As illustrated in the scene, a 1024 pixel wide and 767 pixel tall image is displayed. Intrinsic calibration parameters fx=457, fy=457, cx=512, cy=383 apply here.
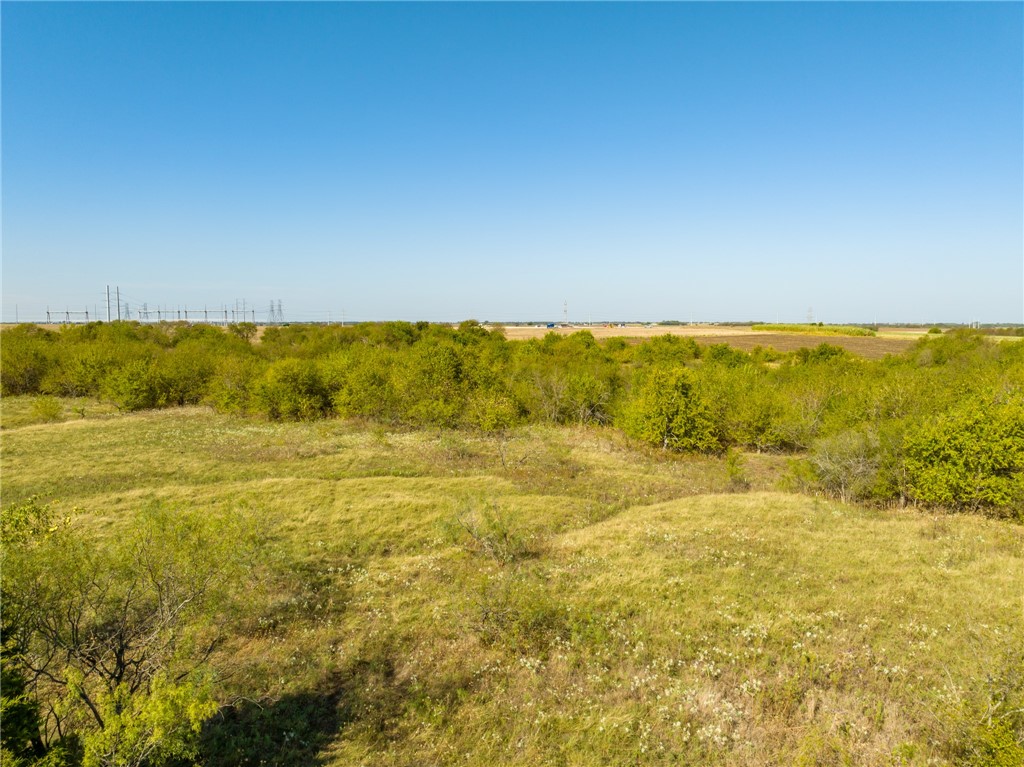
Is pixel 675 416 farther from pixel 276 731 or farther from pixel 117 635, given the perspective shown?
pixel 117 635

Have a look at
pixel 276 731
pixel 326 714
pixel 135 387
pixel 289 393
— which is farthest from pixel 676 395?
pixel 135 387

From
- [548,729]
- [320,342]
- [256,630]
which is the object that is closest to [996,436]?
[548,729]

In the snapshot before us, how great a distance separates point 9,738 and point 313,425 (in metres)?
40.9

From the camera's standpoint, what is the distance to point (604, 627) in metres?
13.2

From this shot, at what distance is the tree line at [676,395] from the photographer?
75.4 feet

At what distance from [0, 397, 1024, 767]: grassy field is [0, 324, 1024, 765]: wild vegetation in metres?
0.09

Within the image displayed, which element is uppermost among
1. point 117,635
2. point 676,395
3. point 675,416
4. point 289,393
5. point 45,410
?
point 676,395

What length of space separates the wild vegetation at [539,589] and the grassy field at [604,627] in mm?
94

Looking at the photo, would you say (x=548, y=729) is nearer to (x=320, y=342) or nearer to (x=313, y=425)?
(x=313, y=425)

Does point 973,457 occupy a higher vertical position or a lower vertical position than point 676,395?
lower

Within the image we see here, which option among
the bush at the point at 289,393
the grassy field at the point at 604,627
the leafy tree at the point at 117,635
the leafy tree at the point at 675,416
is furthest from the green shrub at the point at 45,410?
the leafy tree at the point at 675,416

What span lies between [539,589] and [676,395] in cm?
2666

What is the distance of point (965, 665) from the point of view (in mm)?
11125

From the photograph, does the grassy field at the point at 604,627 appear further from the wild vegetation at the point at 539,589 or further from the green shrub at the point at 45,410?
the green shrub at the point at 45,410
